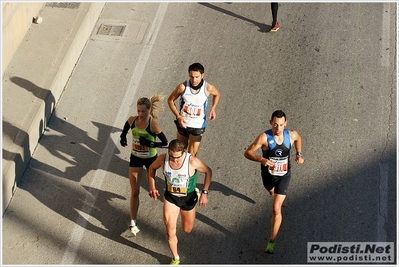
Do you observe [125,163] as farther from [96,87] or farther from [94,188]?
[96,87]

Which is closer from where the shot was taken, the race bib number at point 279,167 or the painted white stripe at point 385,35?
the race bib number at point 279,167

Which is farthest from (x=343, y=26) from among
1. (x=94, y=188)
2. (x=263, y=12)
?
(x=94, y=188)

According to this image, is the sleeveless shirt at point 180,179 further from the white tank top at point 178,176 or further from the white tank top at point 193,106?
the white tank top at point 193,106

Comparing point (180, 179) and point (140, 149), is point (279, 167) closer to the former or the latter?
point (180, 179)

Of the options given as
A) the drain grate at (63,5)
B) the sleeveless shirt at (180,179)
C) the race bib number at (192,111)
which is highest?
the drain grate at (63,5)

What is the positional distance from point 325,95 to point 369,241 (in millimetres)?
3201

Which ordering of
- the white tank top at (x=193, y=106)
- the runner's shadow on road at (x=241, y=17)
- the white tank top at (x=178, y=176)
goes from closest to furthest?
the white tank top at (x=178, y=176) < the white tank top at (x=193, y=106) < the runner's shadow on road at (x=241, y=17)

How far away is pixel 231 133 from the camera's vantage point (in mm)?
11078

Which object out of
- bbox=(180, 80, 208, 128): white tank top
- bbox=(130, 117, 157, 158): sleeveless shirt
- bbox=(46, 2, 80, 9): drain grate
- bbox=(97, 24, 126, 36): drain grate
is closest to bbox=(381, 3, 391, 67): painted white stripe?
bbox=(180, 80, 208, 128): white tank top

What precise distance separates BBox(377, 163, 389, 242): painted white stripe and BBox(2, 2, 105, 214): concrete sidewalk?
509cm

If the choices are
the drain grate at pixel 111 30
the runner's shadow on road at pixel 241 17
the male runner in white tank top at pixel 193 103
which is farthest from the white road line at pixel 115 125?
the male runner in white tank top at pixel 193 103

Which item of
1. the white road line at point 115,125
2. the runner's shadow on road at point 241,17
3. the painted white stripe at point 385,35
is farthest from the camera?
the runner's shadow on road at point 241,17

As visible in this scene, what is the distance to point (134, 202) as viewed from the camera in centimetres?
941

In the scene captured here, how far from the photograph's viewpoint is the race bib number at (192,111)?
980 cm
